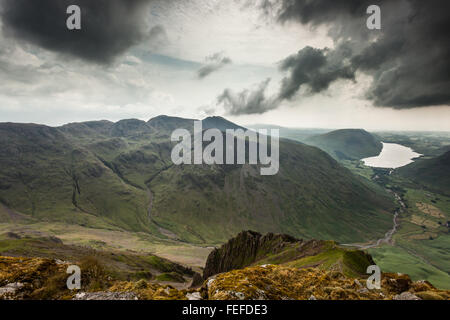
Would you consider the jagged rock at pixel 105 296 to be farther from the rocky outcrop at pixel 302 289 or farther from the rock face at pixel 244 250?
the rock face at pixel 244 250

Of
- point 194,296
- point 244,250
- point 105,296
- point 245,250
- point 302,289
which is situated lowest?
point 244,250

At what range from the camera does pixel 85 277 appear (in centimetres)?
1230

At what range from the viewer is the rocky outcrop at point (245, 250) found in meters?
87.4

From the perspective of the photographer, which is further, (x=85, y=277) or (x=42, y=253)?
(x=42, y=253)

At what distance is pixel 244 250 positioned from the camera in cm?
9669

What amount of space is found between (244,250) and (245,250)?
52 centimetres

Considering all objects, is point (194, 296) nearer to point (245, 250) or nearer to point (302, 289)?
point (302, 289)

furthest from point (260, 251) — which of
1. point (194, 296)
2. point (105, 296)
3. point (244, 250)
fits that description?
point (105, 296)

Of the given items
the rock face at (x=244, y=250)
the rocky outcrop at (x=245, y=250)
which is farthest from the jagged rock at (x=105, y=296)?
the rock face at (x=244, y=250)
